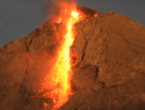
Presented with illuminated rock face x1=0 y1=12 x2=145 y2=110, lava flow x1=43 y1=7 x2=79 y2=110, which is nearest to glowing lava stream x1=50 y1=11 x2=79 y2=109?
lava flow x1=43 y1=7 x2=79 y2=110

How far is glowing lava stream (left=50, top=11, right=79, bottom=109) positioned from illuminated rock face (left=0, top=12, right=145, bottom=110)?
0.98 feet

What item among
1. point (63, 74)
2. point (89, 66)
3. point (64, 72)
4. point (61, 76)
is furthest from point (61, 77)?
point (89, 66)

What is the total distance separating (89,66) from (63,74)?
1393mm

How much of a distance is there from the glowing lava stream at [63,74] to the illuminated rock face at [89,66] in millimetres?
299

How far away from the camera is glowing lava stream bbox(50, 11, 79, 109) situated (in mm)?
11211

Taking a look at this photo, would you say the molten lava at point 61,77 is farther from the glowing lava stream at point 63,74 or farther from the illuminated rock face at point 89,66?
the illuminated rock face at point 89,66

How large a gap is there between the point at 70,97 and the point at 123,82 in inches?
96.3

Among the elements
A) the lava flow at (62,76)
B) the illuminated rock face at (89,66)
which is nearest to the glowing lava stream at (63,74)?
the lava flow at (62,76)

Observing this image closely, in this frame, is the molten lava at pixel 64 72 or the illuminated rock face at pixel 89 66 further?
the molten lava at pixel 64 72

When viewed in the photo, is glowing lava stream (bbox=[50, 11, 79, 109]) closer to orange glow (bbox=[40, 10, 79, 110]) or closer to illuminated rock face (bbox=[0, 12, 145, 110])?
orange glow (bbox=[40, 10, 79, 110])

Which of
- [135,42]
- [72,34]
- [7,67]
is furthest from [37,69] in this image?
[135,42]

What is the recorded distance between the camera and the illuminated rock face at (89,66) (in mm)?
10414

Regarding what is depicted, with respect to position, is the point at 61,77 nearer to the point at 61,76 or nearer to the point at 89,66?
the point at 61,76

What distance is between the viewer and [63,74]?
12.0 m
